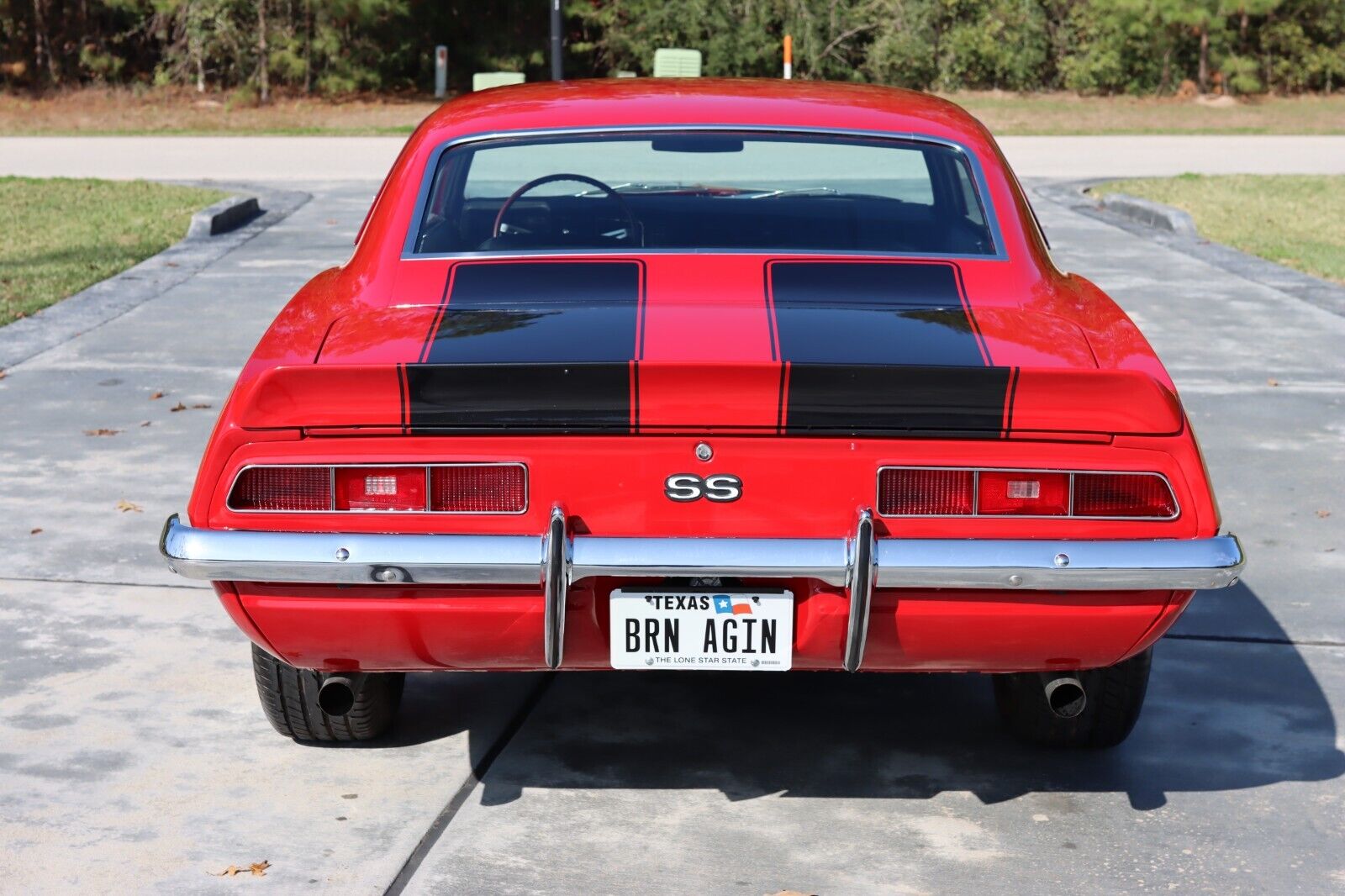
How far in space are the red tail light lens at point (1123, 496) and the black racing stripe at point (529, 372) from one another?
85cm

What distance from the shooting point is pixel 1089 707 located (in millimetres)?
3814

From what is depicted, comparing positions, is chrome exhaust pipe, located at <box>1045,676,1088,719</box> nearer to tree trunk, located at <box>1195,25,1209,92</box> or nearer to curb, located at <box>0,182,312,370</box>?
curb, located at <box>0,182,312,370</box>

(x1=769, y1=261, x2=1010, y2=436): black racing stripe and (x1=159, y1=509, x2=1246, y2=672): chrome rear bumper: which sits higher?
(x1=769, y1=261, x2=1010, y2=436): black racing stripe

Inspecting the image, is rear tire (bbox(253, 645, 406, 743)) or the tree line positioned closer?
rear tire (bbox(253, 645, 406, 743))

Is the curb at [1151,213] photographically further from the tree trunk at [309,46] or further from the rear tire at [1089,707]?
the tree trunk at [309,46]

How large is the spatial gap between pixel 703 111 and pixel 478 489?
4.84ft

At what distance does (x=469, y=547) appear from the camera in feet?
10.1

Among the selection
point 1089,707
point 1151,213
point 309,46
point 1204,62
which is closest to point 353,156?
point 1151,213

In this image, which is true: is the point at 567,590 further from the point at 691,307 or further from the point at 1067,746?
the point at 1067,746

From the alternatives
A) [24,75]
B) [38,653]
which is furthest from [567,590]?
[24,75]

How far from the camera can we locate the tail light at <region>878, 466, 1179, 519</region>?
3.12m

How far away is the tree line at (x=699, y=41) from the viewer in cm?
3531

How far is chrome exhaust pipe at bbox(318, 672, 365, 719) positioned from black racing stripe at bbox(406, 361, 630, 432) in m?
0.86

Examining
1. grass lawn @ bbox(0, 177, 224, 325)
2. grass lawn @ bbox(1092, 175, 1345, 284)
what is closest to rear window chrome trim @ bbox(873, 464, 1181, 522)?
grass lawn @ bbox(0, 177, 224, 325)
